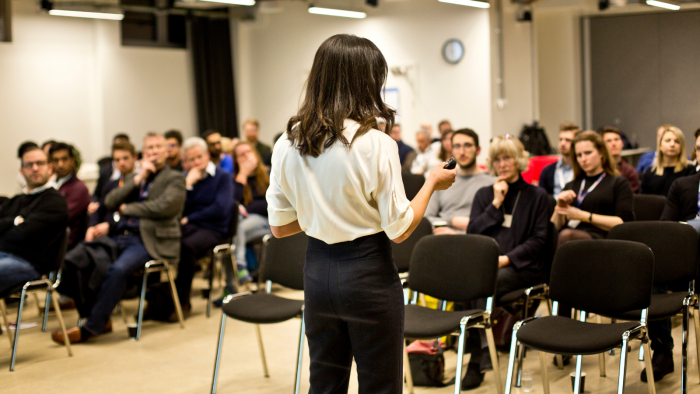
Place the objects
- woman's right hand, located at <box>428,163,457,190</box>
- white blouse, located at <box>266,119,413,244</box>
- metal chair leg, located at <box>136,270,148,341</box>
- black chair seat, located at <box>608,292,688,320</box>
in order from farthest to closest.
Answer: metal chair leg, located at <box>136,270,148,341</box>
black chair seat, located at <box>608,292,688,320</box>
woman's right hand, located at <box>428,163,457,190</box>
white blouse, located at <box>266,119,413,244</box>

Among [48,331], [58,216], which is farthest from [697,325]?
[48,331]

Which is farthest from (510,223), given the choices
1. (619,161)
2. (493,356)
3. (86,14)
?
(86,14)

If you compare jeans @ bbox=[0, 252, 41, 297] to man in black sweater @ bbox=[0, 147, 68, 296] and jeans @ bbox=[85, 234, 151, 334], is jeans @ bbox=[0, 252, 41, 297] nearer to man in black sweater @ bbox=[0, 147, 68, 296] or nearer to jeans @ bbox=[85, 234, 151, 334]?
man in black sweater @ bbox=[0, 147, 68, 296]

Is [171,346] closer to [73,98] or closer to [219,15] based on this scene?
[73,98]

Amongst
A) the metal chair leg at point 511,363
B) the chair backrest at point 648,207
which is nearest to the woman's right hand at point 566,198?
the chair backrest at point 648,207

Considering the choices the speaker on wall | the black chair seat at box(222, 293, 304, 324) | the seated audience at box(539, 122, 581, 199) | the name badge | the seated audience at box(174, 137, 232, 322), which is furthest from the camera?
the speaker on wall

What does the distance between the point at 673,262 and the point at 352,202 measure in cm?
224

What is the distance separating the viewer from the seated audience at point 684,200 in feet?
12.8

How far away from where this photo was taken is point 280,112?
10961 mm

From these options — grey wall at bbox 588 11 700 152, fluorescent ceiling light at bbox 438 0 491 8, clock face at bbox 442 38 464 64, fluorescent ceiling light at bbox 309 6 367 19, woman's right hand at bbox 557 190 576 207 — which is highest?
fluorescent ceiling light at bbox 309 6 367 19

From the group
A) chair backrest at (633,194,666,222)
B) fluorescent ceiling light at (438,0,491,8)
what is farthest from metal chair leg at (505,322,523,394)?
fluorescent ceiling light at (438,0,491,8)

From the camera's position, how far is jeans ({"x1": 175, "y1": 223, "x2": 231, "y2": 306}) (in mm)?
5004

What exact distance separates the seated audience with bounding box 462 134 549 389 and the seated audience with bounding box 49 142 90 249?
3.00 m

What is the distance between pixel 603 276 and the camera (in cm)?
298
